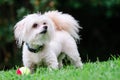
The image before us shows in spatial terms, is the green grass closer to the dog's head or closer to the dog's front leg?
the dog's front leg

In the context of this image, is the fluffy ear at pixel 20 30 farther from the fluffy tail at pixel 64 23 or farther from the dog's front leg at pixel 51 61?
the fluffy tail at pixel 64 23

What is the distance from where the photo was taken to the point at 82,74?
346 inches

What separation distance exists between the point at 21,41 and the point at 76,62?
44.8 inches

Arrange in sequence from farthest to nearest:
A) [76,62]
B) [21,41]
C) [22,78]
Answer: [76,62] < [21,41] < [22,78]

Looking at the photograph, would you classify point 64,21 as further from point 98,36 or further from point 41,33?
point 98,36

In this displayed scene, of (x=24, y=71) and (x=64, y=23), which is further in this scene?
(x=64, y=23)

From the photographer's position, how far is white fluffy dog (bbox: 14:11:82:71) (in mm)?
9609

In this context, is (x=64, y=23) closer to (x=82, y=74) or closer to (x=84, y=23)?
(x=82, y=74)

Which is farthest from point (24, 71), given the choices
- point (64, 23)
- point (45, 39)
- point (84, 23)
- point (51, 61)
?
point (84, 23)

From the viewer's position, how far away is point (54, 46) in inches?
397

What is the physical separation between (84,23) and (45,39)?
7245mm

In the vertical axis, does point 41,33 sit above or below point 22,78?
above

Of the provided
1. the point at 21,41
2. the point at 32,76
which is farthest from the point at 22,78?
the point at 21,41

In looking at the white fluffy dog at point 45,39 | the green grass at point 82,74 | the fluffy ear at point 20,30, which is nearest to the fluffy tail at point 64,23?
the white fluffy dog at point 45,39
